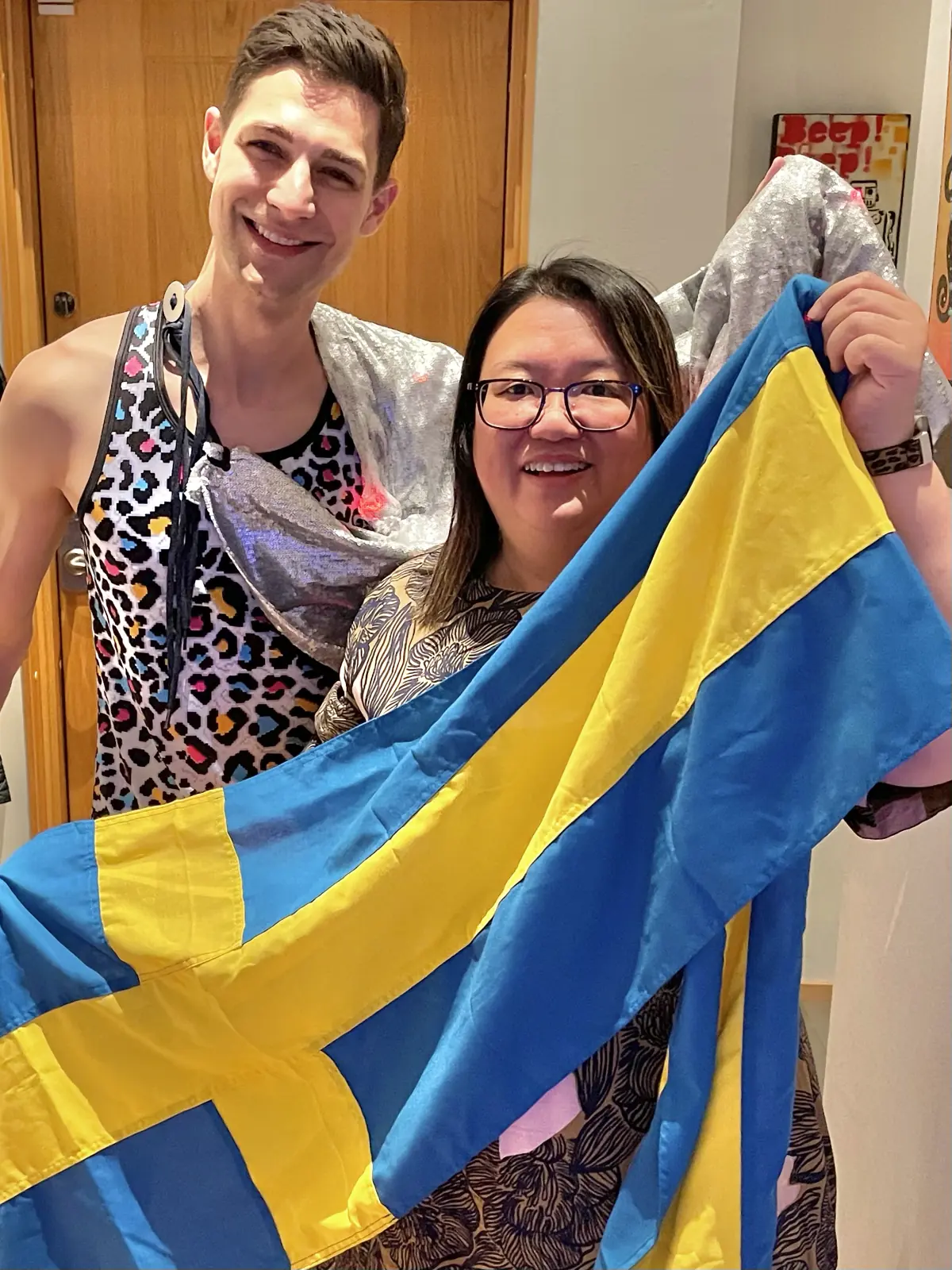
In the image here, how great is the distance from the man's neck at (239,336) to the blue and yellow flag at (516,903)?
18.3 inches

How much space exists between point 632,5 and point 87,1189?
6.49 feet

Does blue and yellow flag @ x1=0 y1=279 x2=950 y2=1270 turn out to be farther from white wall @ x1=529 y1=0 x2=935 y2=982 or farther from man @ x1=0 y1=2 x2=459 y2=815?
white wall @ x1=529 y1=0 x2=935 y2=982

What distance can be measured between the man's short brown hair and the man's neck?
18 centimetres

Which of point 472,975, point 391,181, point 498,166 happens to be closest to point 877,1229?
point 472,975

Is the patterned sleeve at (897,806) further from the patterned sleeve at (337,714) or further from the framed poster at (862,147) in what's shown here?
the framed poster at (862,147)

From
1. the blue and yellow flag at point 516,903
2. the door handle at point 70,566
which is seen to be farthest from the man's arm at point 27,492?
the door handle at point 70,566

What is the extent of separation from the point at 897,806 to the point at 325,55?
92 centimetres

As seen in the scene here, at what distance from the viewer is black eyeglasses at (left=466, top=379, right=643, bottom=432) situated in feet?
2.99

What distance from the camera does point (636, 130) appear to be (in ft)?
6.19

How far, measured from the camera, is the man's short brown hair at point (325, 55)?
1.06 m

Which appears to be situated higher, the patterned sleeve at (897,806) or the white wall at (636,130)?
the white wall at (636,130)

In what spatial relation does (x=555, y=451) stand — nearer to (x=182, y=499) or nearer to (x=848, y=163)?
(x=182, y=499)

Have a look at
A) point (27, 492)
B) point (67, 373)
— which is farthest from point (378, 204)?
point (27, 492)

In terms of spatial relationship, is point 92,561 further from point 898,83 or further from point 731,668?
point 898,83
